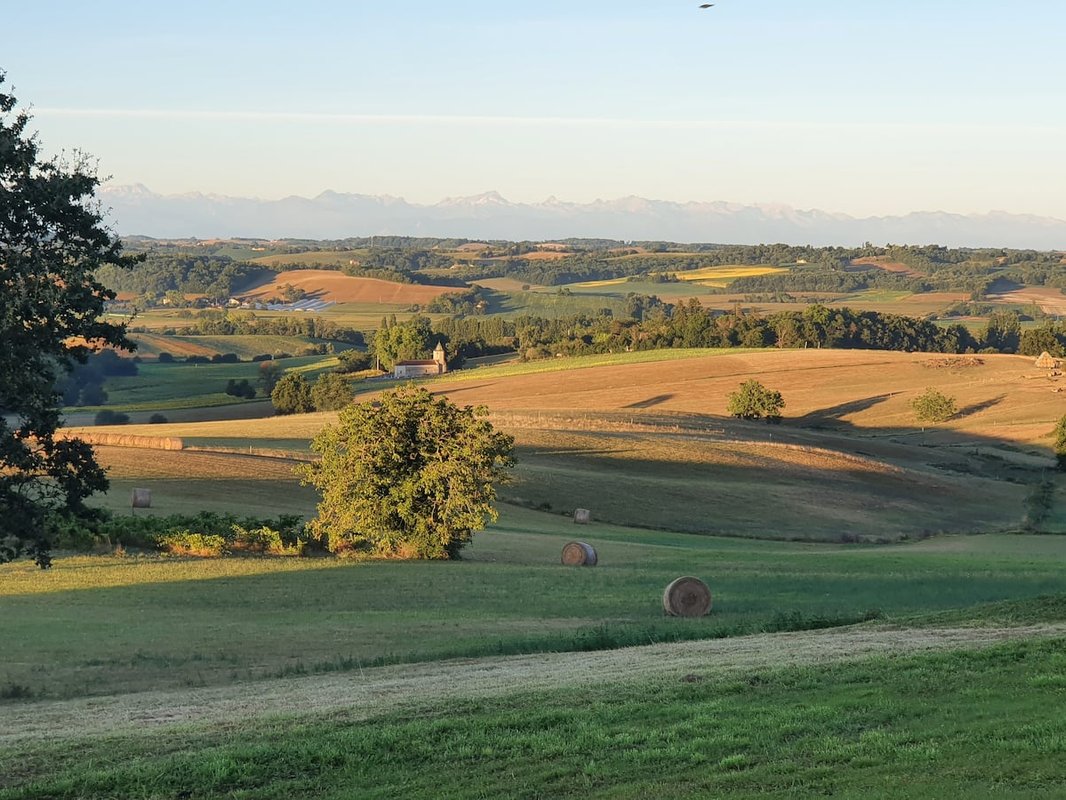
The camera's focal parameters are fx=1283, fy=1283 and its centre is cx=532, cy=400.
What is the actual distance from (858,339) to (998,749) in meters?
146

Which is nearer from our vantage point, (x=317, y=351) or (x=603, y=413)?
(x=603, y=413)

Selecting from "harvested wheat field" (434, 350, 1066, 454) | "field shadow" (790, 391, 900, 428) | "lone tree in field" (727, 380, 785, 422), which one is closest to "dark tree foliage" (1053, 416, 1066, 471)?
"harvested wheat field" (434, 350, 1066, 454)

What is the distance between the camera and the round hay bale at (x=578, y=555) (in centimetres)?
3934

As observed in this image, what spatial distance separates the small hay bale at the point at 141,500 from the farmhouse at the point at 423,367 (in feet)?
289

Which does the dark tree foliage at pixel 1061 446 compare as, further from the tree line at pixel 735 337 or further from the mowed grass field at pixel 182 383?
the mowed grass field at pixel 182 383

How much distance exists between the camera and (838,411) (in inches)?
4146


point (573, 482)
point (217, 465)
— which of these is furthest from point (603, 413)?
point (217, 465)

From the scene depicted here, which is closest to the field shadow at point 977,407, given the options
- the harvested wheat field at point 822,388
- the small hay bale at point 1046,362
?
the harvested wheat field at point 822,388

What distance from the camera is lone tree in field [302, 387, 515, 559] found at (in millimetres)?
39969

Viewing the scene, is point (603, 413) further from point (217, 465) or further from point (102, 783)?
point (102, 783)

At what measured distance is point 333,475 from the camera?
1598 inches

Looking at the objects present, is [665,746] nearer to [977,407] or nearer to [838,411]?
[838,411]

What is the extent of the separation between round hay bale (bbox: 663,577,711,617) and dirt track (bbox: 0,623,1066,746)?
6.76 metres

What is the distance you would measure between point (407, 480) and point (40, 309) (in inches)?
905
